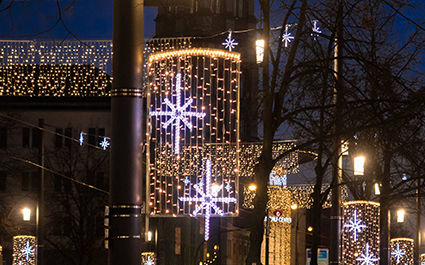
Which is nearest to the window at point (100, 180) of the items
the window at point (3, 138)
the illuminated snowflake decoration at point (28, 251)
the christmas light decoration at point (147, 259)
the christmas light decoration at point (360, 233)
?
the window at point (3, 138)

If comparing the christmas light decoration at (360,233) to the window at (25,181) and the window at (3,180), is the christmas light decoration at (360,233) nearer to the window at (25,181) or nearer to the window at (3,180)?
the window at (25,181)

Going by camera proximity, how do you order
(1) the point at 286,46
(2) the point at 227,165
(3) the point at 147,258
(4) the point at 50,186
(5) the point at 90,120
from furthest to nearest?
(5) the point at 90,120 → (4) the point at 50,186 → (3) the point at 147,258 → (2) the point at 227,165 → (1) the point at 286,46

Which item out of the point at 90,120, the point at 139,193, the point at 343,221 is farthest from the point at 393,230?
the point at 139,193

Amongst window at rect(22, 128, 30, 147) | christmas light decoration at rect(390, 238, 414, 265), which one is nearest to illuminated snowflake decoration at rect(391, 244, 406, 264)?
christmas light decoration at rect(390, 238, 414, 265)

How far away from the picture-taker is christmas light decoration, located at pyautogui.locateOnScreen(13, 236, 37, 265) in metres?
35.8

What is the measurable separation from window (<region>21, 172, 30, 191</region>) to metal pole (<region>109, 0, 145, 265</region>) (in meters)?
60.6

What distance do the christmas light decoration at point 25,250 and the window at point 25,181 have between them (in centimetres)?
2990

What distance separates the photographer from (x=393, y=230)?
6644 cm

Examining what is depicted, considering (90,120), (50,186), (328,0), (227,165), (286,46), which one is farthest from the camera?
(90,120)

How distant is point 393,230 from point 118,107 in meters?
61.2

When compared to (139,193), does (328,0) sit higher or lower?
higher

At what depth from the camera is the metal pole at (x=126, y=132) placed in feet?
24.5

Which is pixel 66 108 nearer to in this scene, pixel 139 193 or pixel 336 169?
pixel 336 169

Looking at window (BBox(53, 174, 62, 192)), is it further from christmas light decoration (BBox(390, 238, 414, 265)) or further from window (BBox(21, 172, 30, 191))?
christmas light decoration (BBox(390, 238, 414, 265))
